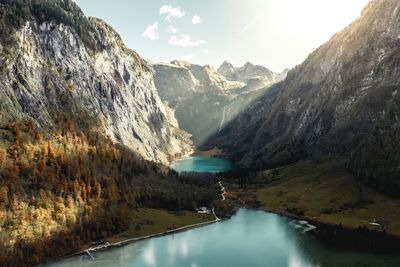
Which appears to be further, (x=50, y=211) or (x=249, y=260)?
(x=50, y=211)

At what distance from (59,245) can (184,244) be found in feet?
167

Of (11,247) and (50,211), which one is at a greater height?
(50,211)

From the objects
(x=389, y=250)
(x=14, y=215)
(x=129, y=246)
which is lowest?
(x=389, y=250)

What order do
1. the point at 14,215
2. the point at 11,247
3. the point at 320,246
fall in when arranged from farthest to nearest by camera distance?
1. the point at 320,246
2. the point at 14,215
3. the point at 11,247

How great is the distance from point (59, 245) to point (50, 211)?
16.2 metres

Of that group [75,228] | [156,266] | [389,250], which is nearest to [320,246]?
[389,250]

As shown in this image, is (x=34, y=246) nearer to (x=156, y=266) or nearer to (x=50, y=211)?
(x=50, y=211)

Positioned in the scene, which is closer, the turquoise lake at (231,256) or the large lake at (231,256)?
the turquoise lake at (231,256)

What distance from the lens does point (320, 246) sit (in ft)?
633

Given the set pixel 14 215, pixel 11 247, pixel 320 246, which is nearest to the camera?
pixel 11 247

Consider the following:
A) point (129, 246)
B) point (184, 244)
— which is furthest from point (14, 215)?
point (184, 244)

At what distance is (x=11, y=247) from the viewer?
167875 mm

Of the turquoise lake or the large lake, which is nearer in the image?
the turquoise lake

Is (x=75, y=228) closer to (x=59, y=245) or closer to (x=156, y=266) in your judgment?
(x=59, y=245)
